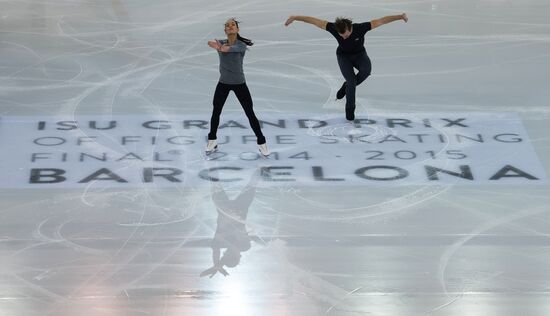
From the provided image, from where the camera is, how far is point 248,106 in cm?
1177

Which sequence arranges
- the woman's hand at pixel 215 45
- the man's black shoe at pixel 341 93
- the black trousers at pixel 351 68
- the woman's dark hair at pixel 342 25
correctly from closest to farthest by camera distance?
the woman's hand at pixel 215 45
the woman's dark hair at pixel 342 25
the black trousers at pixel 351 68
the man's black shoe at pixel 341 93

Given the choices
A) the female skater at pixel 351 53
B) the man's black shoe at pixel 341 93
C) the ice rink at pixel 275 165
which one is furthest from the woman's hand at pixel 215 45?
the man's black shoe at pixel 341 93

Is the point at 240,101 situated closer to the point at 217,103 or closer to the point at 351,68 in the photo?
the point at 217,103

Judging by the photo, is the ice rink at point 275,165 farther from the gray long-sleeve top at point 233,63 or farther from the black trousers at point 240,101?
the gray long-sleeve top at point 233,63

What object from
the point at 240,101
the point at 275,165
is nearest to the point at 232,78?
the point at 240,101

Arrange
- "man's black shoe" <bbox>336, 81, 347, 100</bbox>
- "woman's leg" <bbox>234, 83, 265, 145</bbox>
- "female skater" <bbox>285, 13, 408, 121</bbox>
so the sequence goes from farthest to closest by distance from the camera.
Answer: "man's black shoe" <bbox>336, 81, 347, 100</bbox>, "female skater" <bbox>285, 13, 408, 121</bbox>, "woman's leg" <bbox>234, 83, 265, 145</bbox>

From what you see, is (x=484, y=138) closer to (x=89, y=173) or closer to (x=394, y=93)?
(x=394, y=93)

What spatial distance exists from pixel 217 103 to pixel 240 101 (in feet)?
0.77

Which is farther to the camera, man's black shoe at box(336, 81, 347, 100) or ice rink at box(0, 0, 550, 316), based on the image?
man's black shoe at box(336, 81, 347, 100)

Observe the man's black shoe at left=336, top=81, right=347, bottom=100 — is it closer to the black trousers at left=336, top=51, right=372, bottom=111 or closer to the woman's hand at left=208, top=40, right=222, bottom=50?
the black trousers at left=336, top=51, right=372, bottom=111

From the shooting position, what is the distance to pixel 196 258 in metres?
9.78

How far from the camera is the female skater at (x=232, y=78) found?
11.3 metres

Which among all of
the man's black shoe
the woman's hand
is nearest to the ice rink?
the man's black shoe

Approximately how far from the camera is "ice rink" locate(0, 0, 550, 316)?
30.4ft
